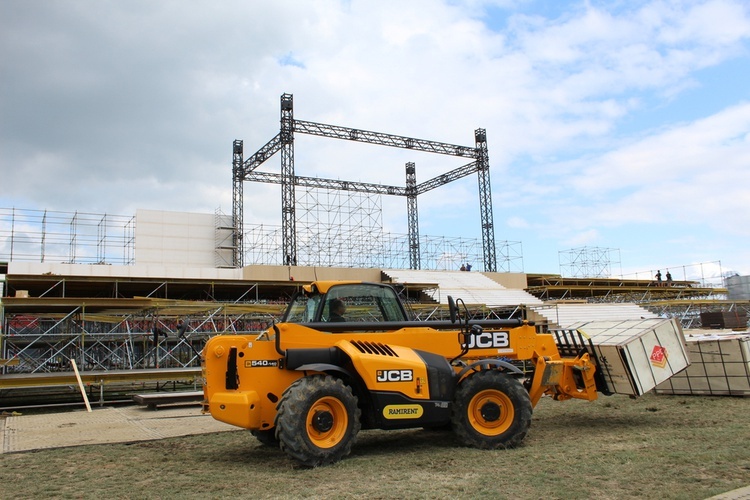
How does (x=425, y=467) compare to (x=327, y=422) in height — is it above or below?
below

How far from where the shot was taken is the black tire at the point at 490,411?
26.1 ft

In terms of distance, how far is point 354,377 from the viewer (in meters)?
7.67

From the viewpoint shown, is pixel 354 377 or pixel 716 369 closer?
pixel 354 377

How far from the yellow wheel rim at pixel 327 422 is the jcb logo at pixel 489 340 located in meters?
2.35

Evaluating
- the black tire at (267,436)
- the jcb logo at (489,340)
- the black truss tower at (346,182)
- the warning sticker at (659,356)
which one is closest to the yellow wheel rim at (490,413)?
the jcb logo at (489,340)

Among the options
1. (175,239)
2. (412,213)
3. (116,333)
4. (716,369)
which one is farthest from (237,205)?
(716,369)

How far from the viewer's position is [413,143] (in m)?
41.5

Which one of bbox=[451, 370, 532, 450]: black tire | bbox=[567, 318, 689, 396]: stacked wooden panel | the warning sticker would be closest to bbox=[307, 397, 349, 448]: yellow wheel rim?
bbox=[451, 370, 532, 450]: black tire

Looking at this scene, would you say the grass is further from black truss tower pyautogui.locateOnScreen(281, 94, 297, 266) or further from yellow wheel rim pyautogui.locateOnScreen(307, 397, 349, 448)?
black truss tower pyautogui.locateOnScreen(281, 94, 297, 266)

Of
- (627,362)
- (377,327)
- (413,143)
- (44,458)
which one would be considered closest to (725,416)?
(627,362)

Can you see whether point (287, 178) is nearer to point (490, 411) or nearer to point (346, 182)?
point (346, 182)

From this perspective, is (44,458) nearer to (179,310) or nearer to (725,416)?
(725,416)

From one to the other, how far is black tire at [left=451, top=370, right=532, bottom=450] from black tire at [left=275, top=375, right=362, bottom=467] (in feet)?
4.65

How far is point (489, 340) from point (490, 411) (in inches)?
44.9
